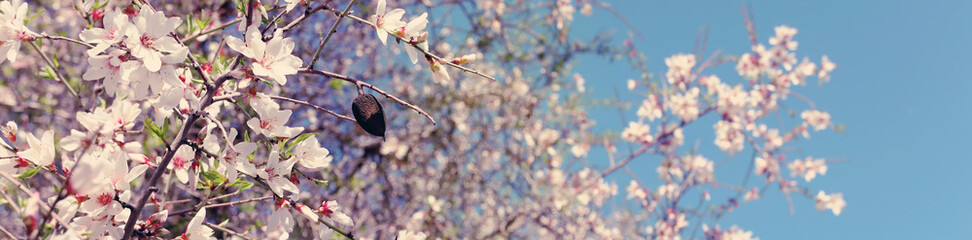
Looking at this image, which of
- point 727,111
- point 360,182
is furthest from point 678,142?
point 360,182

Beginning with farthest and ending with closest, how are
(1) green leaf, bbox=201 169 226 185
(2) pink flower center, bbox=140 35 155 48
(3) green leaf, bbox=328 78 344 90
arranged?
(3) green leaf, bbox=328 78 344 90 → (1) green leaf, bbox=201 169 226 185 → (2) pink flower center, bbox=140 35 155 48

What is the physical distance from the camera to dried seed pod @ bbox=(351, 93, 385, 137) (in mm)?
1205

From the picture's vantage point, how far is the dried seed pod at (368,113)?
1.21 meters

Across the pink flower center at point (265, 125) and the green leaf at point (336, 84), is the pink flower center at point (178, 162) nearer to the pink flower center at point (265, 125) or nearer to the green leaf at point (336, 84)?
the pink flower center at point (265, 125)

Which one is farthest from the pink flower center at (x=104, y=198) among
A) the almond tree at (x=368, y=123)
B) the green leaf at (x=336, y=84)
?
the green leaf at (x=336, y=84)

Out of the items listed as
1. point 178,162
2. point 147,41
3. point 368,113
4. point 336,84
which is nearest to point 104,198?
point 178,162

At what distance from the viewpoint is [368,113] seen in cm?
121

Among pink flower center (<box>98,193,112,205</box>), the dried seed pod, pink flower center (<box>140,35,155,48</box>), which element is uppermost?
the dried seed pod

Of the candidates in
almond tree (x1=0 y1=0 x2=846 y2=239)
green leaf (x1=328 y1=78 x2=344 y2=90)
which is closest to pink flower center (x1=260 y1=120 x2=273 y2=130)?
almond tree (x1=0 y1=0 x2=846 y2=239)

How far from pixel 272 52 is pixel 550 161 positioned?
363 cm

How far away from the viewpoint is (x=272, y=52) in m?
1.10

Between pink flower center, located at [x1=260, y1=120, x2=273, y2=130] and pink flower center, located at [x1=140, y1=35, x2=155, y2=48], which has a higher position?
pink flower center, located at [x1=140, y1=35, x2=155, y2=48]

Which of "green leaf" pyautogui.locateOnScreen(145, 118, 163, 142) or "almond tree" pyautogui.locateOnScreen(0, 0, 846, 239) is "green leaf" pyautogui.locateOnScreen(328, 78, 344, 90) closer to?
"almond tree" pyautogui.locateOnScreen(0, 0, 846, 239)

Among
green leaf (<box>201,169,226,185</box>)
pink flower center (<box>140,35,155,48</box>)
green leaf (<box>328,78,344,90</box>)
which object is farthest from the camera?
green leaf (<box>328,78,344,90</box>)
